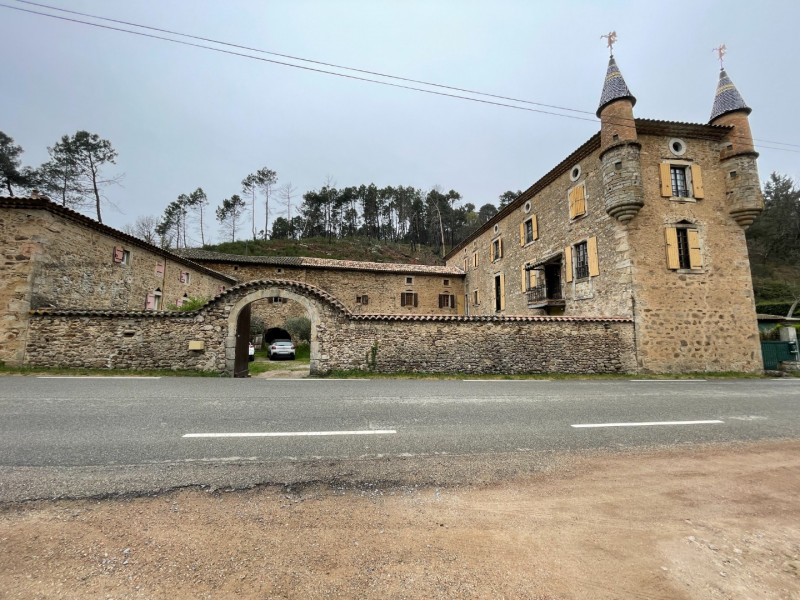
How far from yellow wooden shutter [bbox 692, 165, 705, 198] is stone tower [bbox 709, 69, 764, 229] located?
121 centimetres

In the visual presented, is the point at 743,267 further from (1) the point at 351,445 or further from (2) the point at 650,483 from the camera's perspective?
(1) the point at 351,445

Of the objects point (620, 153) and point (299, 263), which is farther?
point (299, 263)

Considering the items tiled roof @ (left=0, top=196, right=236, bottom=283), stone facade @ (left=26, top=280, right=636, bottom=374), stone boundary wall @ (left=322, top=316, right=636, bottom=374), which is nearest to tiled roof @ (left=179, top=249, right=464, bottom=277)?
tiled roof @ (left=0, top=196, right=236, bottom=283)

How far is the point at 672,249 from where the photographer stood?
14.4 m

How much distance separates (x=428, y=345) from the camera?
12930 millimetres

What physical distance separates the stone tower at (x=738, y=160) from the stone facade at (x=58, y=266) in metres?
27.8

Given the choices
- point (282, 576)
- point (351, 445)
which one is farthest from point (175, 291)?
point (282, 576)

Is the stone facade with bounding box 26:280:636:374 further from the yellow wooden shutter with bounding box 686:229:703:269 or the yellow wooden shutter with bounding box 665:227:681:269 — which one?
the yellow wooden shutter with bounding box 686:229:703:269

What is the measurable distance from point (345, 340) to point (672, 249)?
14.4 meters

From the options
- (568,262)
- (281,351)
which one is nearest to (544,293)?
(568,262)

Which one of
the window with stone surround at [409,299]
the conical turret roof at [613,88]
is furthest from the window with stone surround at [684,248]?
the window with stone surround at [409,299]

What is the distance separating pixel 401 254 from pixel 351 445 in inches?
2130

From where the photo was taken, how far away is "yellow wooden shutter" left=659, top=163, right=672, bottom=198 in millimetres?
14672

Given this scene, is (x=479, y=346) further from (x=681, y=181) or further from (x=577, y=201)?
(x=681, y=181)
